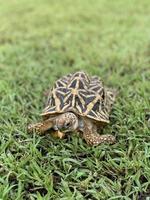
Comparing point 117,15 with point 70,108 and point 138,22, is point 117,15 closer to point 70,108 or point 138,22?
point 138,22

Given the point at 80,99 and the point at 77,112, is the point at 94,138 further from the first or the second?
the point at 80,99

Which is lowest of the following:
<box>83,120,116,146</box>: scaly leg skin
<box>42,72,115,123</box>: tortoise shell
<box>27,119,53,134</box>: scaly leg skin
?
<box>83,120,116,146</box>: scaly leg skin

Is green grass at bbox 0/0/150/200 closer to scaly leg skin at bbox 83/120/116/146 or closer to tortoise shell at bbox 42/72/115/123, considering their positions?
scaly leg skin at bbox 83/120/116/146

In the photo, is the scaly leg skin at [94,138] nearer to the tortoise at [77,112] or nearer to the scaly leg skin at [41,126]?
the tortoise at [77,112]

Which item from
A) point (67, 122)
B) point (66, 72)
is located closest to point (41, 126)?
point (67, 122)

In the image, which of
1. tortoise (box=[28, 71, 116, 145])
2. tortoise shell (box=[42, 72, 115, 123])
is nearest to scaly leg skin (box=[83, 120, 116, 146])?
tortoise (box=[28, 71, 116, 145])

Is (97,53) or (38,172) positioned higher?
(97,53)

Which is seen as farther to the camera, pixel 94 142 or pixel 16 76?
pixel 16 76

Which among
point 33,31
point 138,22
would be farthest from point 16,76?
point 138,22
